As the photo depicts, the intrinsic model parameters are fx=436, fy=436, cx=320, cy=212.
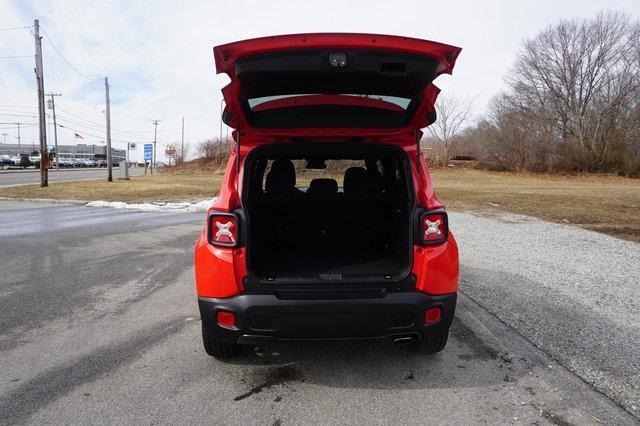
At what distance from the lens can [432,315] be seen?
2.81 metres

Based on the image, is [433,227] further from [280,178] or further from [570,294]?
[570,294]

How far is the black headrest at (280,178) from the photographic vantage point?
4098 millimetres

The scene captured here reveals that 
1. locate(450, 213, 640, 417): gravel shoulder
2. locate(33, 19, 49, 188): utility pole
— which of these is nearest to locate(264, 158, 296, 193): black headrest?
locate(450, 213, 640, 417): gravel shoulder

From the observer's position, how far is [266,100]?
315 cm

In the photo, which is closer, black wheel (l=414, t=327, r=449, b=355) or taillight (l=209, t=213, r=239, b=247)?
taillight (l=209, t=213, r=239, b=247)

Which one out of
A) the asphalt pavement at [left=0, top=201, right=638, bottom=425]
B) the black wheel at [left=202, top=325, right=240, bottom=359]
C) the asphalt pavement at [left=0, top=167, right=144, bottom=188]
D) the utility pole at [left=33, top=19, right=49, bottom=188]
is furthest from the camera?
the asphalt pavement at [left=0, top=167, right=144, bottom=188]

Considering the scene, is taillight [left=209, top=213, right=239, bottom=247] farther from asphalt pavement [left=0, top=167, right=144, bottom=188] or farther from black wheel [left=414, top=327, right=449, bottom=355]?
asphalt pavement [left=0, top=167, right=144, bottom=188]

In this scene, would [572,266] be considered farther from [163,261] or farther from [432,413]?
[163,261]

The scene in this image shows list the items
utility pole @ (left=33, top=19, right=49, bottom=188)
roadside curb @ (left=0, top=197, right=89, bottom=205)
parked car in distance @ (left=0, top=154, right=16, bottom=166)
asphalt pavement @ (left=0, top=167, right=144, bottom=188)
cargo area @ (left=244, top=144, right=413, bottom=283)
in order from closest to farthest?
cargo area @ (left=244, top=144, right=413, bottom=283), roadside curb @ (left=0, top=197, right=89, bottom=205), utility pole @ (left=33, top=19, right=49, bottom=188), asphalt pavement @ (left=0, top=167, right=144, bottom=188), parked car in distance @ (left=0, top=154, right=16, bottom=166)

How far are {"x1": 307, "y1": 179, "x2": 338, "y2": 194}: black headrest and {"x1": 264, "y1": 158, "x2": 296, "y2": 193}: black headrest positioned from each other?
24cm

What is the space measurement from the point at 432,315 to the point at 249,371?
4.33 ft

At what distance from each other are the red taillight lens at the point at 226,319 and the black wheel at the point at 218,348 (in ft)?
0.94

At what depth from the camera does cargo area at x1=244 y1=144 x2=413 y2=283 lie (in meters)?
3.62

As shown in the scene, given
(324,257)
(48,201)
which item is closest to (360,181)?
(324,257)
